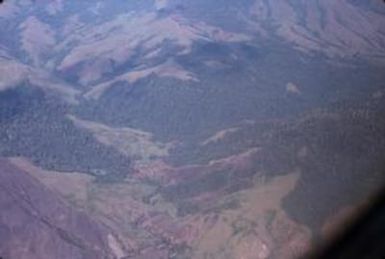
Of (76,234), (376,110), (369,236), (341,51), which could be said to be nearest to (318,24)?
(341,51)

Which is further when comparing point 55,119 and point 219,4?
point 219,4

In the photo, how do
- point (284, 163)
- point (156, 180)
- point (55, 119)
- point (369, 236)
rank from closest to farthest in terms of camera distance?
point (369, 236) < point (284, 163) < point (156, 180) < point (55, 119)

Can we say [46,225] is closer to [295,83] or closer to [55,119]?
[55,119]

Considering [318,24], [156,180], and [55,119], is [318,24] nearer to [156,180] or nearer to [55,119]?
[55,119]

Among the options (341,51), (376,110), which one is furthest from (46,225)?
(341,51)

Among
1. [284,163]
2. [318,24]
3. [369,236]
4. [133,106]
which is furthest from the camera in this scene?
[318,24]

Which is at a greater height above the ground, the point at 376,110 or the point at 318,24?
the point at 376,110

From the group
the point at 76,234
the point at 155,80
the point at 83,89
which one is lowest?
the point at 83,89
